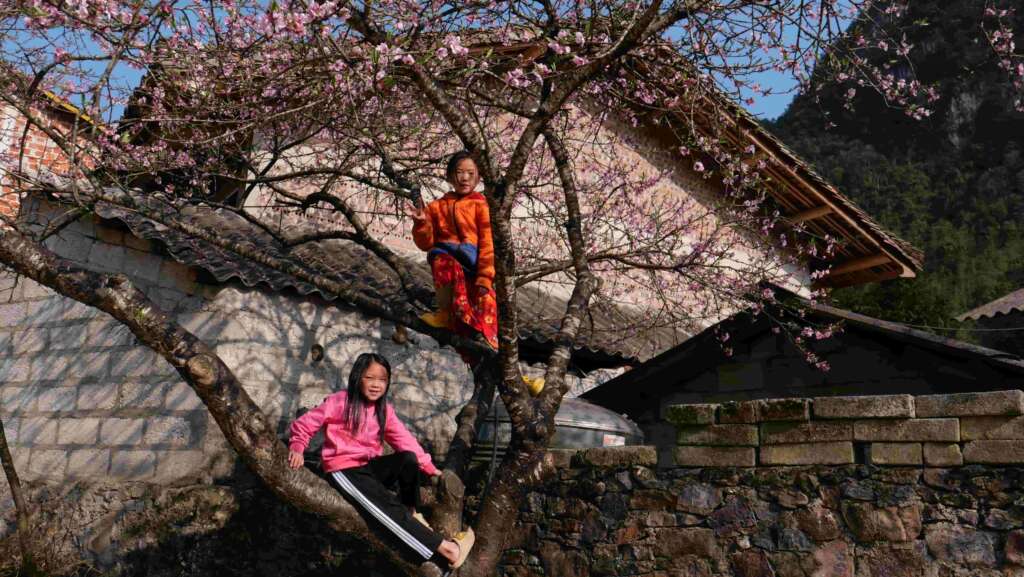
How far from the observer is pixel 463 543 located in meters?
4.02

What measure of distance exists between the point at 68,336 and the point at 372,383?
4.31m

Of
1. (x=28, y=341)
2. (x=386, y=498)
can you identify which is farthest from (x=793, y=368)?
(x=28, y=341)

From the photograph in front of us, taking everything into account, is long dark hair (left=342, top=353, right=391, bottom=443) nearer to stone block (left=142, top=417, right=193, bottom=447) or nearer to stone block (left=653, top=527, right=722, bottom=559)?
stone block (left=653, top=527, right=722, bottom=559)

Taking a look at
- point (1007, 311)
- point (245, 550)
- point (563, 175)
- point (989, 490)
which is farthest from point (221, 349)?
point (1007, 311)

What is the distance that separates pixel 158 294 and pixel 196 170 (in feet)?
3.63

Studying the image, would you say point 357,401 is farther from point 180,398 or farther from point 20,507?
point 180,398

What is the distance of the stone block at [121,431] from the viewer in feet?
22.0

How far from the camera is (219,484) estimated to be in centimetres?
638

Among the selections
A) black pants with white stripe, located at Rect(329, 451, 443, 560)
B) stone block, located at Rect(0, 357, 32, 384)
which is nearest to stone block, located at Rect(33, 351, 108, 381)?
stone block, located at Rect(0, 357, 32, 384)

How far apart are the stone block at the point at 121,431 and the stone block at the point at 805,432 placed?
4.92m

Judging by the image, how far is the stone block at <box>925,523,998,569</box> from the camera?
3.55 meters

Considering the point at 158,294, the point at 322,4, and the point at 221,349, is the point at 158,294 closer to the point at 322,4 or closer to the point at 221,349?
the point at 221,349

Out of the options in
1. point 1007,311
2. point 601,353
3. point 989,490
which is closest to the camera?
point 989,490

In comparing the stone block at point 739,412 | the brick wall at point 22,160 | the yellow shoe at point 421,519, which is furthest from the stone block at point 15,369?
→ the stone block at point 739,412
